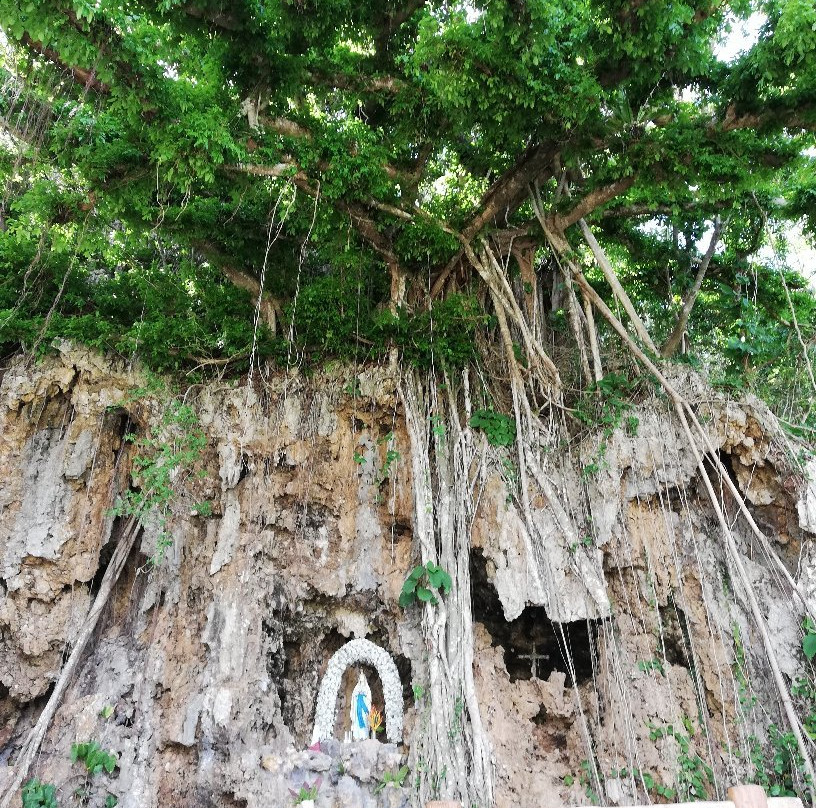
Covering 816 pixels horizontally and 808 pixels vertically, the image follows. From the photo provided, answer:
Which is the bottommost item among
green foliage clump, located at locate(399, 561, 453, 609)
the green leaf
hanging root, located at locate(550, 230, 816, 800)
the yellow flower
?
the yellow flower

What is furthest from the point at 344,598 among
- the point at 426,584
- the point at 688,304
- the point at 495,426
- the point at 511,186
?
the point at 688,304

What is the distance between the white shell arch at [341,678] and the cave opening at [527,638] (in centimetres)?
75

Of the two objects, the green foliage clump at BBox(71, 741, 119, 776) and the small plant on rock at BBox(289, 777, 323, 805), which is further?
the green foliage clump at BBox(71, 741, 119, 776)

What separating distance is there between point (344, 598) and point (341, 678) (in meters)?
0.54

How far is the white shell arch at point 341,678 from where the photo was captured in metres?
4.13

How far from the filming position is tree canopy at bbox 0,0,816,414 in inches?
125

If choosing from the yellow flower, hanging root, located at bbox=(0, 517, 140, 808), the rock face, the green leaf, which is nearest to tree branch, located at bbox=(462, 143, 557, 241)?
the rock face

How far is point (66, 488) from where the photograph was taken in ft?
16.6

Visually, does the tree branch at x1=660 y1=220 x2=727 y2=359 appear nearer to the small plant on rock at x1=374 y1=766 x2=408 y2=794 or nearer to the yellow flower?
the yellow flower

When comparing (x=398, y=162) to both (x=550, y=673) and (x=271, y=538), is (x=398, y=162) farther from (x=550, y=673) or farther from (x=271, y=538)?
(x=550, y=673)

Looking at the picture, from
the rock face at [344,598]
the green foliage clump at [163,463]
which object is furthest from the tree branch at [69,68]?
the rock face at [344,598]

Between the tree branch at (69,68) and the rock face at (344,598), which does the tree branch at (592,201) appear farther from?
the tree branch at (69,68)

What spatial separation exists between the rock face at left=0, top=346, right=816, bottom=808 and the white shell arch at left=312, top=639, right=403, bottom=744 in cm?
11

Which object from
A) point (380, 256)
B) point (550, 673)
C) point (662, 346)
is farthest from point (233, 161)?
point (550, 673)
